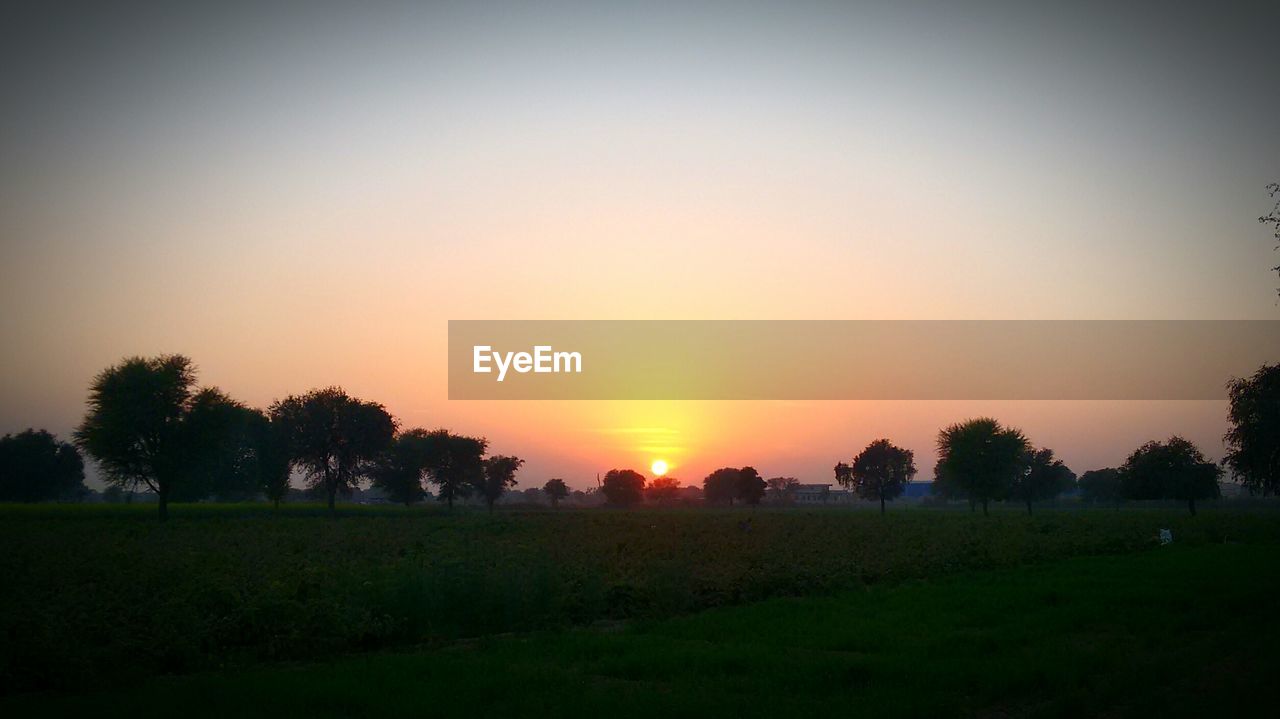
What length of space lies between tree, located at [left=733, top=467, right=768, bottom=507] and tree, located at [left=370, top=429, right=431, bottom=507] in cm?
7122

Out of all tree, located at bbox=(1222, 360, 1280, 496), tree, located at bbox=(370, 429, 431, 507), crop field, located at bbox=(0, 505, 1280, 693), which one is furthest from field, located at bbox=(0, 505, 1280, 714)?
tree, located at bbox=(370, 429, 431, 507)

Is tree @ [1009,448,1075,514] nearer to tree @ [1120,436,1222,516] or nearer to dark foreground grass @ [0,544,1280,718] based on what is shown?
tree @ [1120,436,1222,516]

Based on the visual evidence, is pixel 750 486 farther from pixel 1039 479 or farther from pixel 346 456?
pixel 346 456

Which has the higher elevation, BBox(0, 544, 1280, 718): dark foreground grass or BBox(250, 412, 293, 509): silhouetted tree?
BBox(250, 412, 293, 509): silhouetted tree

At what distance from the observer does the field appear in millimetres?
12211

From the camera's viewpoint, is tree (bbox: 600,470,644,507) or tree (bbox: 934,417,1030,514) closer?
tree (bbox: 934,417,1030,514)

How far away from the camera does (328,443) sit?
91.2 meters

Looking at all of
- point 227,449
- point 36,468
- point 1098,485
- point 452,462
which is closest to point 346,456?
point 227,449

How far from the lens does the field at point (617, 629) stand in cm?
1221

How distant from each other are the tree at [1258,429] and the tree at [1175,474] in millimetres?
49145

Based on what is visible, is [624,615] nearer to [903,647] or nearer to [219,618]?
[903,647]

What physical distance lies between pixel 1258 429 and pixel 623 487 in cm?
14848

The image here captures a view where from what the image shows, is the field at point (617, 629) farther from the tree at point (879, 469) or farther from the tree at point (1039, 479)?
the tree at point (879, 469)

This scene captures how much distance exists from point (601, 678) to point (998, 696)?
568 centimetres
